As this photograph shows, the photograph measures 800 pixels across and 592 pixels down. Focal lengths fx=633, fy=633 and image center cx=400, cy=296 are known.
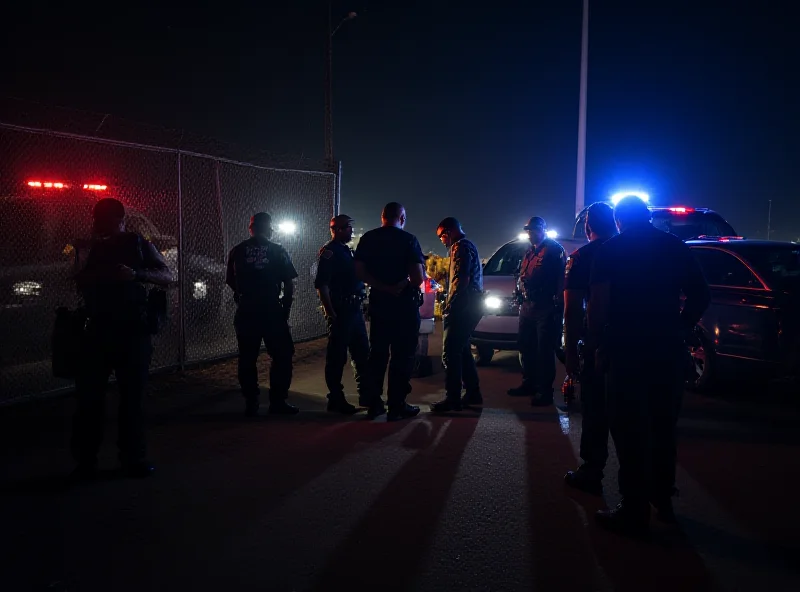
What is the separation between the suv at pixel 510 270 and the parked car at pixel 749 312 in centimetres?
134

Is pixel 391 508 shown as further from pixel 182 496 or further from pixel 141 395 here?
pixel 141 395

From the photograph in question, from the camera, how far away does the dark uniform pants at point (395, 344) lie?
18.2 feet

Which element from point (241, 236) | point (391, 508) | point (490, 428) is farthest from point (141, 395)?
point (241, 236)

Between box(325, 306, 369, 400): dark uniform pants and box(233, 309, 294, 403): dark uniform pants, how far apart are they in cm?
40

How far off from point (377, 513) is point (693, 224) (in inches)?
339

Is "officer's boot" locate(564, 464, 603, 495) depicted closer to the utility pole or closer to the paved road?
the paved road

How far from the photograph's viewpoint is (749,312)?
6.17 meters

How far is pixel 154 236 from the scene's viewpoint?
364 inches

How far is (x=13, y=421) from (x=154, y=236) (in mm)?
4296

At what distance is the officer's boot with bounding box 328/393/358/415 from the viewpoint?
19.3 ft

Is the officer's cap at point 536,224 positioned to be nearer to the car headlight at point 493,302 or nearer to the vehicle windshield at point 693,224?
the car headlight at point 493,302

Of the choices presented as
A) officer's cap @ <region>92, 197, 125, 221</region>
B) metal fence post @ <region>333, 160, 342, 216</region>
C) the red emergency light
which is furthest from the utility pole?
officer's cap @ <region>92, 197, 125, 221</region>

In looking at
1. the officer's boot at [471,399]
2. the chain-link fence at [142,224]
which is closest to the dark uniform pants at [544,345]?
the officer's boot at [471,399]

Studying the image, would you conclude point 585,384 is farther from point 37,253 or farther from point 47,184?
point 47,184
